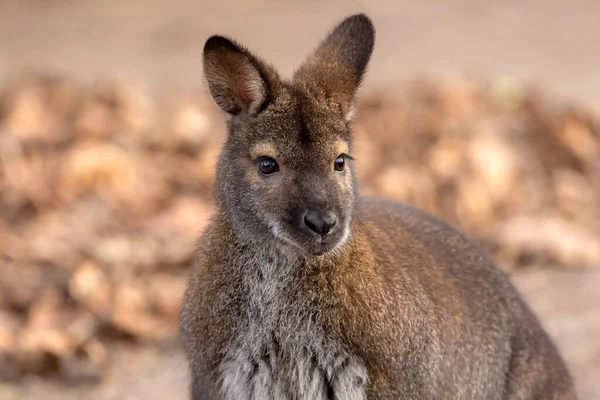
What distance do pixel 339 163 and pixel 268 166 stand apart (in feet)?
0.92

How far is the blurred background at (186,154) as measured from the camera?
275 inches

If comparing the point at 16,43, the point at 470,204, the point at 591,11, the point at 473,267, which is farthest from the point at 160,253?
the point at 591,11

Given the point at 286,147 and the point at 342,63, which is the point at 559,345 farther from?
the point at 286,147

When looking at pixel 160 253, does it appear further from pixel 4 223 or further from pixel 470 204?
pixel 470 204

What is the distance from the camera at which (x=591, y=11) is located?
510 inches

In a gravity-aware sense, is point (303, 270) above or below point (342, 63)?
below

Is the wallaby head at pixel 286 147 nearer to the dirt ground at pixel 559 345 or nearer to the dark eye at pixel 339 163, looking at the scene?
the dark eye at pixel 339 163

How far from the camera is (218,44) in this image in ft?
14.2

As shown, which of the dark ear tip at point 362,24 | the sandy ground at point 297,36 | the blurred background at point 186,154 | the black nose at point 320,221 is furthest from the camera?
the sandy ground at point 297,36

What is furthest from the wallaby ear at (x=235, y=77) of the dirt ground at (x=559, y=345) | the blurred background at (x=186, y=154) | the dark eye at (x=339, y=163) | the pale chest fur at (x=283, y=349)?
the blurred background at (x=186, y=154)

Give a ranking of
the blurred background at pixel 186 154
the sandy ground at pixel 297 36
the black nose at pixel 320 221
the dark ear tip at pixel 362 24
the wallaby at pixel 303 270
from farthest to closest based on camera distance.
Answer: the sandy ground at pixel 297 36 < the blurred background at pixel 186 154 < the dark ear tip at pixel 362 24 < the wallaby at pixel 303 270 < the black nose at pixel 320 221

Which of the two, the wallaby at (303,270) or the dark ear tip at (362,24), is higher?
the dark ear tip at (362,24)

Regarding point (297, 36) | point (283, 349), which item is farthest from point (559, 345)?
point (297, 36)

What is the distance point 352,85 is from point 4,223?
4.14m
